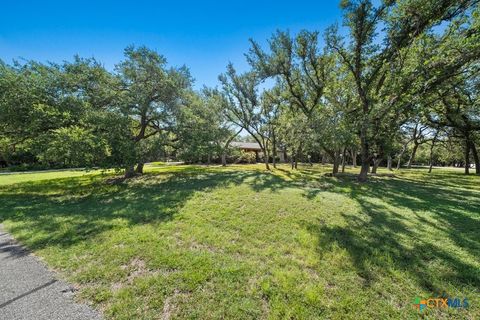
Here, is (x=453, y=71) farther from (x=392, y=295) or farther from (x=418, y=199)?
(x=392, y=295)

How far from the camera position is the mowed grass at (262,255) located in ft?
8.13

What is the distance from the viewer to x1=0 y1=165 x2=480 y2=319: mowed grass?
2.48 metres

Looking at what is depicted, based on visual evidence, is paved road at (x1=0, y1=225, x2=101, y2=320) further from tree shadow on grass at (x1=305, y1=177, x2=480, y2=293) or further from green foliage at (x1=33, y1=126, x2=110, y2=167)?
green foliage at (x1=33, y1=126, x2=110, y2=167)

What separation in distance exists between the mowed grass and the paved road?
0.51ft

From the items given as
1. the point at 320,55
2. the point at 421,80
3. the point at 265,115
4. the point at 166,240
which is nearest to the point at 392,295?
the point at 166,240

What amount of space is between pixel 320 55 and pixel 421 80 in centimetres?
585

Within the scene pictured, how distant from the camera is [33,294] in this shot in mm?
2641

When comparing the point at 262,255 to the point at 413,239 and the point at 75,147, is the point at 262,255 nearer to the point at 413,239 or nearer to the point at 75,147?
the point at 413,239

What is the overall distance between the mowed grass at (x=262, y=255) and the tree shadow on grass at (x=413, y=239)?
0.03 m

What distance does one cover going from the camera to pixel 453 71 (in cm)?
705

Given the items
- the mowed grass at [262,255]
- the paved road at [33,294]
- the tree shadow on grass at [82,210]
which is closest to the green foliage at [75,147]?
the tree shadow on grass at [82,210]

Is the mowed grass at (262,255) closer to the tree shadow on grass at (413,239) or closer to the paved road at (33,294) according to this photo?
the tree shadow on grass at (413,239)

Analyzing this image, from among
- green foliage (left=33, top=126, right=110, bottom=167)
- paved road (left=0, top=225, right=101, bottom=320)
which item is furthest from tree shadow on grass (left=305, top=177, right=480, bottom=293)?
green foliage (left=33, top=126, right=110, bottom=167)

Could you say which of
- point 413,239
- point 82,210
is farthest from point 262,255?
point 82,210
